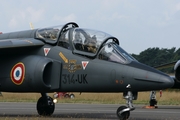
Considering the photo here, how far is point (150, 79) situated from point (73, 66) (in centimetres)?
247

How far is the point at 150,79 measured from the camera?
520 inches

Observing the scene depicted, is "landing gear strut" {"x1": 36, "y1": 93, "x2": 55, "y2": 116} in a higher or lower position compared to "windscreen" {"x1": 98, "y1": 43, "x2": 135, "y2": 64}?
lower

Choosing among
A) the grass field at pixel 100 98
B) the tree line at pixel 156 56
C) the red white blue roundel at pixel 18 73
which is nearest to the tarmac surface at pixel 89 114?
the red white blue roundel at pixel 18 73

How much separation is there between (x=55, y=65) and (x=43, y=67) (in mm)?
467

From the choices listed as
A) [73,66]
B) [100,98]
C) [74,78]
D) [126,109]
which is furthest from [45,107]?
[100,98]

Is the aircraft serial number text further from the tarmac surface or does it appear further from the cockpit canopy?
the tarmac surface

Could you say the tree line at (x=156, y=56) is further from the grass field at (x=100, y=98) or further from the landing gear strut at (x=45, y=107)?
the landing gear strut at (x=45, y=107)

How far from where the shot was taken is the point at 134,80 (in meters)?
13.4

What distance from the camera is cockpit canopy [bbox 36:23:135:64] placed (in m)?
14.1

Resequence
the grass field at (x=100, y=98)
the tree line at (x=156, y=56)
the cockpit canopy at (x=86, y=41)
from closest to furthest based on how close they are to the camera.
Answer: the cockpit canopy at (x=86, y=41) → the grass field at (x=100, y=98) → the tree line at (x=156, y=56)

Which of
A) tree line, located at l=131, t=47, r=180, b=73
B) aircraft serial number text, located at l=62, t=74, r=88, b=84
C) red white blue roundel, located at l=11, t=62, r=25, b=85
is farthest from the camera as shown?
tree line, located at l=131, t=47, r=180, b=73

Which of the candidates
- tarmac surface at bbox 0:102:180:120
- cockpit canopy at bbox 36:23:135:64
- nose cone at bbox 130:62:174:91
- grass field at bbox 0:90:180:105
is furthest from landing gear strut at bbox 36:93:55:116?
grass field at bbox 0:90:180:105

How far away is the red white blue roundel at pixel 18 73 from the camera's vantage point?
583 inches

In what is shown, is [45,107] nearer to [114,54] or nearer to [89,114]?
[89,114]
